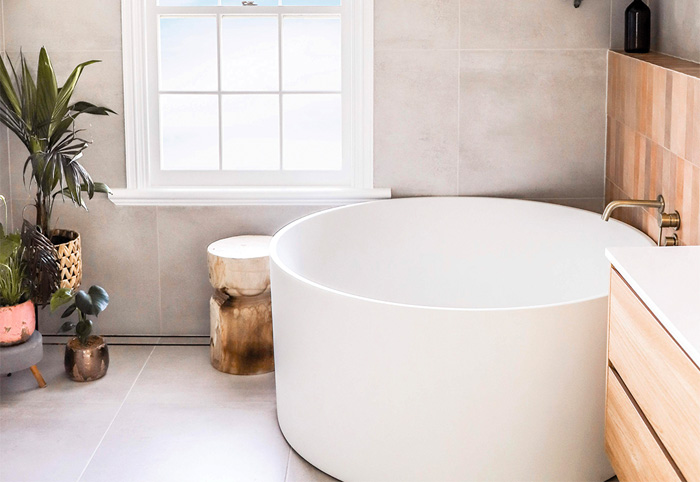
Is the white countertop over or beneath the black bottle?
beneath

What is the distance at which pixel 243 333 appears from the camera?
11.0ft

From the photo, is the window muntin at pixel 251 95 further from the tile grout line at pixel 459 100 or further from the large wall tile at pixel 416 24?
the tile grout line at pixel 459 100

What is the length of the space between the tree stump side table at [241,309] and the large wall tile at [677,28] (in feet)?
5.44

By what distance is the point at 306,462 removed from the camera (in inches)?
107

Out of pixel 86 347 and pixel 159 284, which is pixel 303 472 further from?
pixel 159 284

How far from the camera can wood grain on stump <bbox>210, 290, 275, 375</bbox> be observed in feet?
11.0

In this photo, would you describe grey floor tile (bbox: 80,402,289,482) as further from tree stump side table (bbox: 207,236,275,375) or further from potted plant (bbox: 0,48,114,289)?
potted plant (bbox: 0,48,114,289)

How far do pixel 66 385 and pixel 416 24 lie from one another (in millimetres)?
1975

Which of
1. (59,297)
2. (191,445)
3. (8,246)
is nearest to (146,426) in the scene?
(191,445)

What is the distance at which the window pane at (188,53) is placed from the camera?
376cm

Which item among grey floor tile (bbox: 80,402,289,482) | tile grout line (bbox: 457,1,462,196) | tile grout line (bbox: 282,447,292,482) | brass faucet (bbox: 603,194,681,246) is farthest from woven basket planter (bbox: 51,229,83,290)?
brass faucet (bbox: 603,194,681,246)

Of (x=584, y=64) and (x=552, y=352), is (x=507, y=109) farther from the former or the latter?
(x=552, y=352)

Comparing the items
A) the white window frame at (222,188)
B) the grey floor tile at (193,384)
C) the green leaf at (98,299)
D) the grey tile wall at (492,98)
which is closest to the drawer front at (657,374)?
the grey floor tile at (193,384)

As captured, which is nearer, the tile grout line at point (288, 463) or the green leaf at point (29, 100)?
the tile grout line at point (288, 463)
